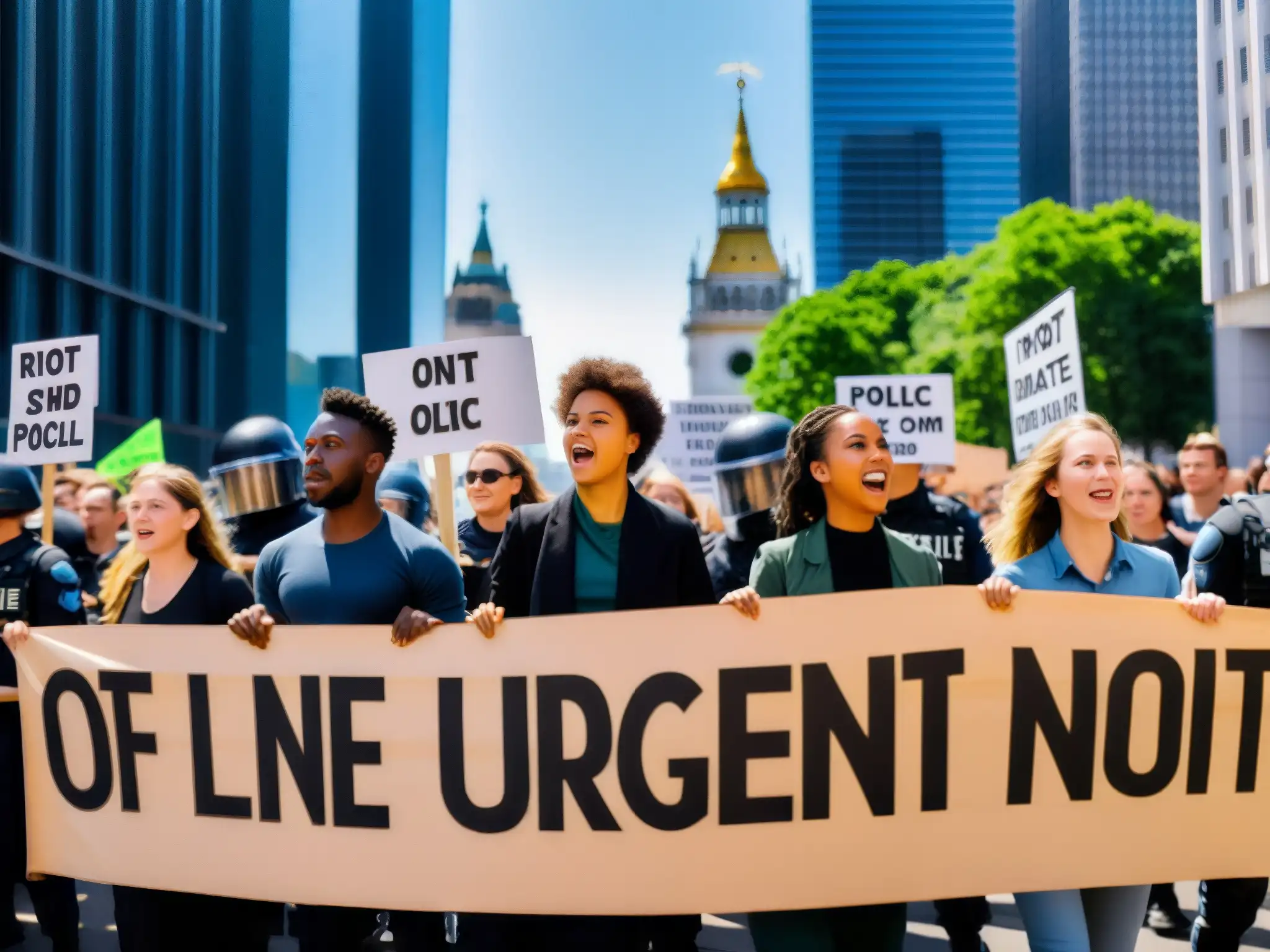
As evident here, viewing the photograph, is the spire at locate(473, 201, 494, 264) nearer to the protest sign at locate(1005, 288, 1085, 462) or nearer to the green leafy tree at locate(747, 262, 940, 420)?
the green leafy tree at locate(747, 262, 940, 420)

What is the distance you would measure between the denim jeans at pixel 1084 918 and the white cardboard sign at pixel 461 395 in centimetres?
268

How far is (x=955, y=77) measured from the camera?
161 metres

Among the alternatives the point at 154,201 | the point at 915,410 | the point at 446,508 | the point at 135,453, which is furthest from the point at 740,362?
the point at 446,508

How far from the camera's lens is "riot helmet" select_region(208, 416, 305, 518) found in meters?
5.63

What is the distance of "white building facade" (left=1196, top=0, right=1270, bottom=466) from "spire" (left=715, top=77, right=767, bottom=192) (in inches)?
3228

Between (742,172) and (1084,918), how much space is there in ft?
410

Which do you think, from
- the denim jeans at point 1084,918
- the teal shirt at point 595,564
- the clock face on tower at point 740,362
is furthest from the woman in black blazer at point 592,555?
the clock face on tower at point 740,362

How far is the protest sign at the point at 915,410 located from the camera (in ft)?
27.3

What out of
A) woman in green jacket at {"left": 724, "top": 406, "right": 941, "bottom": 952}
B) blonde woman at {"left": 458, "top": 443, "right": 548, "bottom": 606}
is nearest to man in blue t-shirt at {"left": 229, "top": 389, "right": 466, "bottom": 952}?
woman in green jacket at {"left": 724, "top": 406, "right": 941, "bottom": 952}

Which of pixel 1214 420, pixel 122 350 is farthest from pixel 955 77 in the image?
pixel 122 350

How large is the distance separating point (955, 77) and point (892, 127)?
10.1 meters

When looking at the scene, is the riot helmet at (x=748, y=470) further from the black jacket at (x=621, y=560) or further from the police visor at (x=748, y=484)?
the black jacket at (x=621, y=560)

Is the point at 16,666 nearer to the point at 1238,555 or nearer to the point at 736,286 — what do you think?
the point at 1238,555

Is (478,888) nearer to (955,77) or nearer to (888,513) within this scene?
(888,513)
